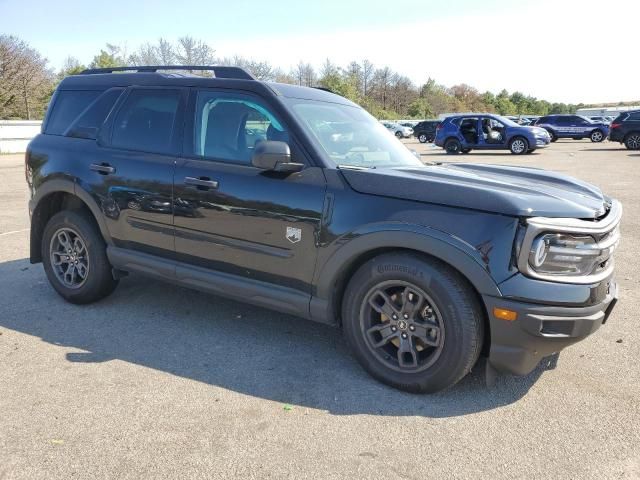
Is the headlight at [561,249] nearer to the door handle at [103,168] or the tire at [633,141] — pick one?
the door handle at [103,168]

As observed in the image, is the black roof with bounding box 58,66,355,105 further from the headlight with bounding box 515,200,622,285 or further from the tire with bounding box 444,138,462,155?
the tire with bounding box 444,138,462,155

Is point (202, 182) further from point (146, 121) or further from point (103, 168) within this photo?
point (103, 168)

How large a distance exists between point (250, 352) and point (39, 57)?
147 feet

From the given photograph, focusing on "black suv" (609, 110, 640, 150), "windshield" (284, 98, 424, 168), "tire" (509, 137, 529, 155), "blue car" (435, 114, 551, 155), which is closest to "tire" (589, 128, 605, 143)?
"black suv" (609, 110, 640, 150)

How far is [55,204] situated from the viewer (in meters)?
4.84

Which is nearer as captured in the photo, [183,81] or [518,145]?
[183,81]

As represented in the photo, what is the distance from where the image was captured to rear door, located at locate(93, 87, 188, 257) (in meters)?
3.98

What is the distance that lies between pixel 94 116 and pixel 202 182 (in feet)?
4.85

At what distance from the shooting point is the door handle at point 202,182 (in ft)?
12.1

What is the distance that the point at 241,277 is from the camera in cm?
368

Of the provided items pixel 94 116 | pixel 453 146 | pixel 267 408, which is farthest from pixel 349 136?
pixel 453 146

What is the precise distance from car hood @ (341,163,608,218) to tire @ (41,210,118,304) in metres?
2.42

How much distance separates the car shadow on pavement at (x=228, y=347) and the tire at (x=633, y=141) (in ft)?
84.7

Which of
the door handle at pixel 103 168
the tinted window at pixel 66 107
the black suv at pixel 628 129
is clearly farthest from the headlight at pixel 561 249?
the black suv at pixel 628 129
